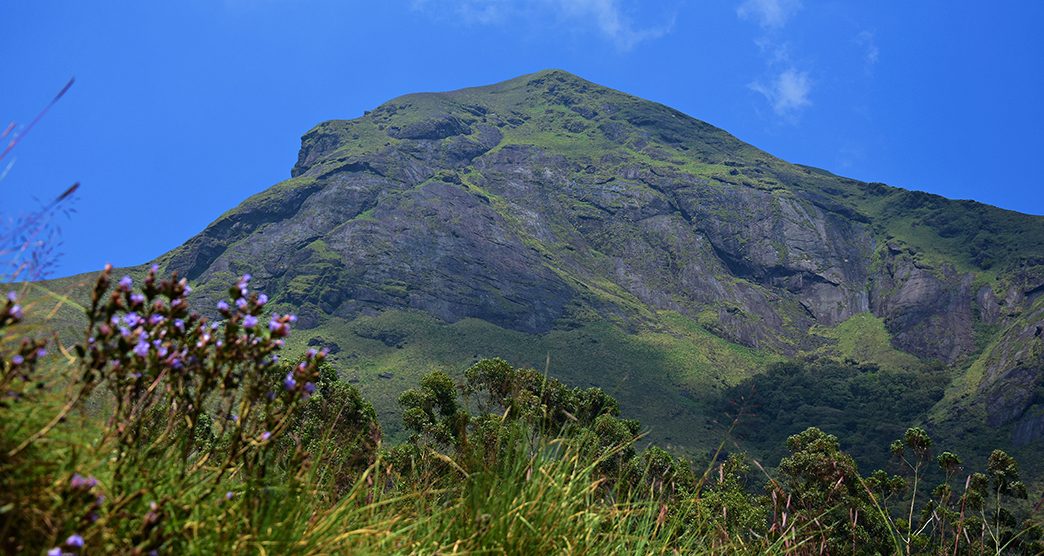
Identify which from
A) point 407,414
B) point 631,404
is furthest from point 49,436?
point 631,404

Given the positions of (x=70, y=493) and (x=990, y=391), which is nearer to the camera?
(x=70, y=493)

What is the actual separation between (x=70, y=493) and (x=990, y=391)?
631ft

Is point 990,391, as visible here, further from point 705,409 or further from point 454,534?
point 454,534

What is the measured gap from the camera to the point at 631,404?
15525 cm

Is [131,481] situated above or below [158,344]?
below

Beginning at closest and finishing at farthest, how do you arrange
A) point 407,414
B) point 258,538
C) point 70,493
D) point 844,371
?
point 70,493
point 258,538
point 407,414
point 844,371

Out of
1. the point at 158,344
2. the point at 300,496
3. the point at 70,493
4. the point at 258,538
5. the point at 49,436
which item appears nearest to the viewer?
the point at 70,493

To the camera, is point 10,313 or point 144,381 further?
point 144,381

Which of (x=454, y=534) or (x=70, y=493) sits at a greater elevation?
(x=70, y=493)

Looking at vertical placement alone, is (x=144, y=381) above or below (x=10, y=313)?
below

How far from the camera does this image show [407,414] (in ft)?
108

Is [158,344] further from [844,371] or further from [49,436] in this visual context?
[844,371]

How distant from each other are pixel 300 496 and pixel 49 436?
1280 millimetres

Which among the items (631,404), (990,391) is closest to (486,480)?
(631,404)
